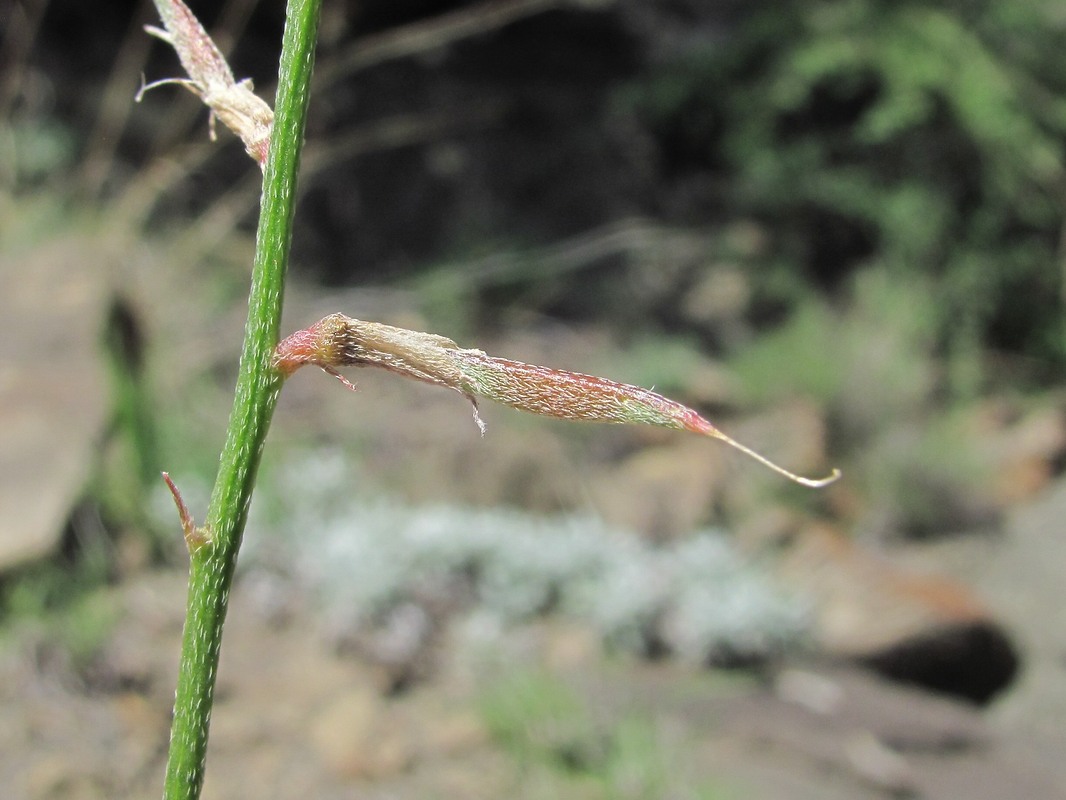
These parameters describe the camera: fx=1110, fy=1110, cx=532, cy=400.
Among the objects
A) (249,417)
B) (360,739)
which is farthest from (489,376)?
(360,739)

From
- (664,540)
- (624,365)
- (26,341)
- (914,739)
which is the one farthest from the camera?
(624,365)

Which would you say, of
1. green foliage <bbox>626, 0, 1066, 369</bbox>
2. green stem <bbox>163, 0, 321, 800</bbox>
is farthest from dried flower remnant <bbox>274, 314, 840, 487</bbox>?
green foliage <bbox>626, 0, 1066, 369</bbox>

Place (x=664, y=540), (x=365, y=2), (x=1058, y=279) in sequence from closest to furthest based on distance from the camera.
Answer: (x=664, y=540), (x=365, y=2), (x=1058, y=279)

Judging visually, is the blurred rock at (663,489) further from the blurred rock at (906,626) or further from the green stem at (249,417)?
the green stem at (249,417)

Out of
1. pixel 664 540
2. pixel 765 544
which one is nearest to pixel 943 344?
pixel 765 544

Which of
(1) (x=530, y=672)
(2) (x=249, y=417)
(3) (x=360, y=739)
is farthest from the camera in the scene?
(1) (x=530, y=672)

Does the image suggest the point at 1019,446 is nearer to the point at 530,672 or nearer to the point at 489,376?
the point at 530,672

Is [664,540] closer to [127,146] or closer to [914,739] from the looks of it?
[914,739]

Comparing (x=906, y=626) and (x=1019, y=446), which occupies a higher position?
(x=1019, y=446)
